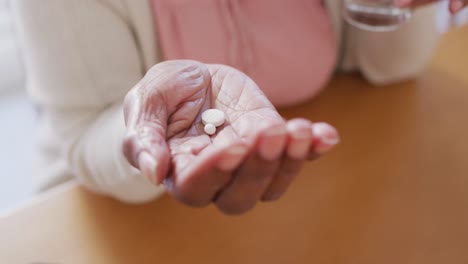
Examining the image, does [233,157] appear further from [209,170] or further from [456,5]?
[456,5]

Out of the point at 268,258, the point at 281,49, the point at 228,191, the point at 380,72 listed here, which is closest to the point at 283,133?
the point at 228,191

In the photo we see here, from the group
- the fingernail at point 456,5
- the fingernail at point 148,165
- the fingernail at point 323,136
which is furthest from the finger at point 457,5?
the fingernail at point 148,165

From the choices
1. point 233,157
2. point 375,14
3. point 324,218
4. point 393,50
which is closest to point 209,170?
point 233,157

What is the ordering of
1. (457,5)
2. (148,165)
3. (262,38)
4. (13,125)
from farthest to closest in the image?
(13,125) → (262,38) → (457,5) → (148,165)

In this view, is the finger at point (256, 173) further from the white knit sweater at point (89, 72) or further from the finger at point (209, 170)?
the white knit sweater at point (89, 72)

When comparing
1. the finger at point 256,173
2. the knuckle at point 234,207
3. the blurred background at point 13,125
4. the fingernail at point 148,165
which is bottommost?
the blurred background at point 13,125

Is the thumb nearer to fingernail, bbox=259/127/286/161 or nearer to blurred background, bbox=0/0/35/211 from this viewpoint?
fingernail, bbox=259/127/286/161

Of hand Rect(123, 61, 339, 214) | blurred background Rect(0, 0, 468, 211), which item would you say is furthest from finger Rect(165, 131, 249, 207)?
blurred background Rect(0, 0, 468, 211)
